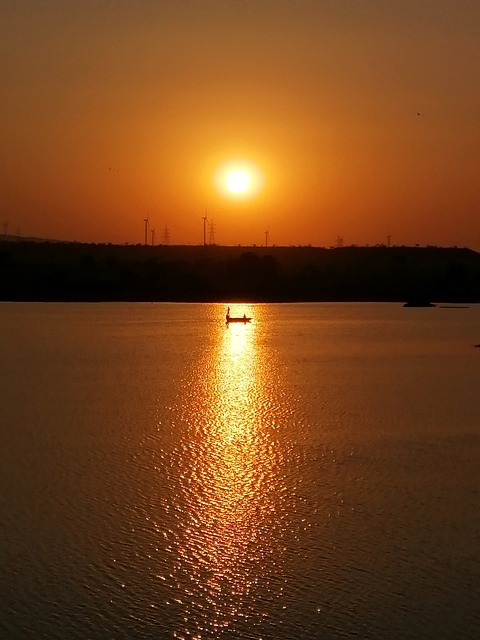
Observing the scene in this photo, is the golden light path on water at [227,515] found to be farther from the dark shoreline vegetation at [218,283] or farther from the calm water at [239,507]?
the dark shoreline vegetation at [218,283]

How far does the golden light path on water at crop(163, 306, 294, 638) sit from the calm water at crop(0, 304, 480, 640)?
4cm

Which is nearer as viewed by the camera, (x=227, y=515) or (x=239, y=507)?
(x=227, y=515)

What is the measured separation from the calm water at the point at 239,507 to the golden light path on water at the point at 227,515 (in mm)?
36

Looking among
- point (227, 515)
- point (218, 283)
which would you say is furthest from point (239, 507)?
point (218, 283)

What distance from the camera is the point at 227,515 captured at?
13133mm

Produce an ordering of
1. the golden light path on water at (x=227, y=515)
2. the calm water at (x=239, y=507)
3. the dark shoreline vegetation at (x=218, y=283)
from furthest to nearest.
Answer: the dark shoreline vegetation at (x=218, y=283)
the golden light path on water at (x=227, y=515)
the calm water at (x=239, y=507)

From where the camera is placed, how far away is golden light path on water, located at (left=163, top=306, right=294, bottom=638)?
31.8ft

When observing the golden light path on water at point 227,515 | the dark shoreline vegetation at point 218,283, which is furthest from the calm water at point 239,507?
the dark shoreline vegetation at point 218,283

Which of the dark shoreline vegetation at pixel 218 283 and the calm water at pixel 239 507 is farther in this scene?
the dark shoreline vegetation at pixel 218 283

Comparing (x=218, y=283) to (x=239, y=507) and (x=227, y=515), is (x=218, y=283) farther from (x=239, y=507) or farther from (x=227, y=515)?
(x=227, y=515)

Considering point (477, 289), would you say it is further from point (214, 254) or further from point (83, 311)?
point (214, 254)

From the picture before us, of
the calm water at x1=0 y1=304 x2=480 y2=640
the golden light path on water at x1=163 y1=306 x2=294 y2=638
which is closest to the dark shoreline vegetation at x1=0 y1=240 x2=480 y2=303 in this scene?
the calm water at x1=0 y1=304 x2=480 y2=640

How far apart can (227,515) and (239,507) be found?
1.65ft

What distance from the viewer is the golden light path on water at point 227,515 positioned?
9.70 m
